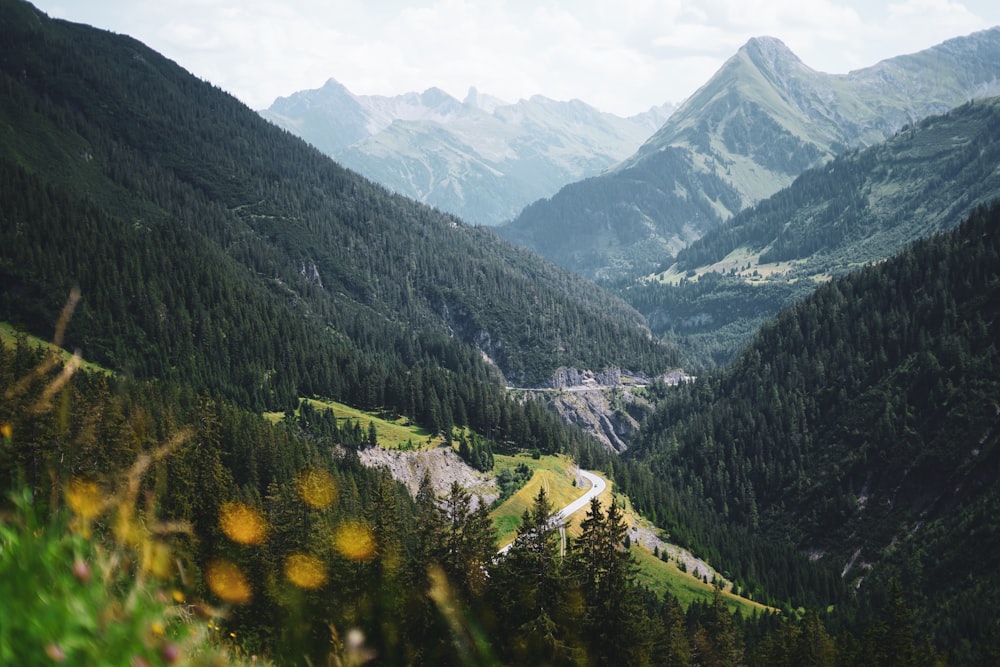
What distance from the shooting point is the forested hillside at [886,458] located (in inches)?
4961

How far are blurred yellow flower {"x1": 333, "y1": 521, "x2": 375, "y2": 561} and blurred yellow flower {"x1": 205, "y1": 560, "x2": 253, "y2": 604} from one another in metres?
6.37

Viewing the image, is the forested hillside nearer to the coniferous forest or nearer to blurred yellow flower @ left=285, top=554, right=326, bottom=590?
the coniferous forest

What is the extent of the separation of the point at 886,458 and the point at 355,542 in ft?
486

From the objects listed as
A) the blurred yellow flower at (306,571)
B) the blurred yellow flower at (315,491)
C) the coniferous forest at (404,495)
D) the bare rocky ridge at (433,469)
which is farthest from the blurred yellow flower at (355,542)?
the bare rocky ridge at (433,469)

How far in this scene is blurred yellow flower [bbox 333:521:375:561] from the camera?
4475cm

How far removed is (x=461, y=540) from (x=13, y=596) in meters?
42.0

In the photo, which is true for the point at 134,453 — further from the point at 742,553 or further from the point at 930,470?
the point at 930,470

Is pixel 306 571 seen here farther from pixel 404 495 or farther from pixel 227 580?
pixel 404 495

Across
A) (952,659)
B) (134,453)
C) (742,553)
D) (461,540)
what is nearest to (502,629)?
(461,540)

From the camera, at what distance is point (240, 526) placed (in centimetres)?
5322

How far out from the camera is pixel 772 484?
174 m

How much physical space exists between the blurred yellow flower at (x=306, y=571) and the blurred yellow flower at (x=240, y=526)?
473cm

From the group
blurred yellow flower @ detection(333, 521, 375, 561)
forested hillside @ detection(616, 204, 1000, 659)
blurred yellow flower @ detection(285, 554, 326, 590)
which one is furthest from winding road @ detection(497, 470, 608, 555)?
blurred yellow flower @ detection(285, 554, 326, 590)

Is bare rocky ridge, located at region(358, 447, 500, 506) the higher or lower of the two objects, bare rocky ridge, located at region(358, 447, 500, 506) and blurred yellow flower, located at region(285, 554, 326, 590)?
the lower
